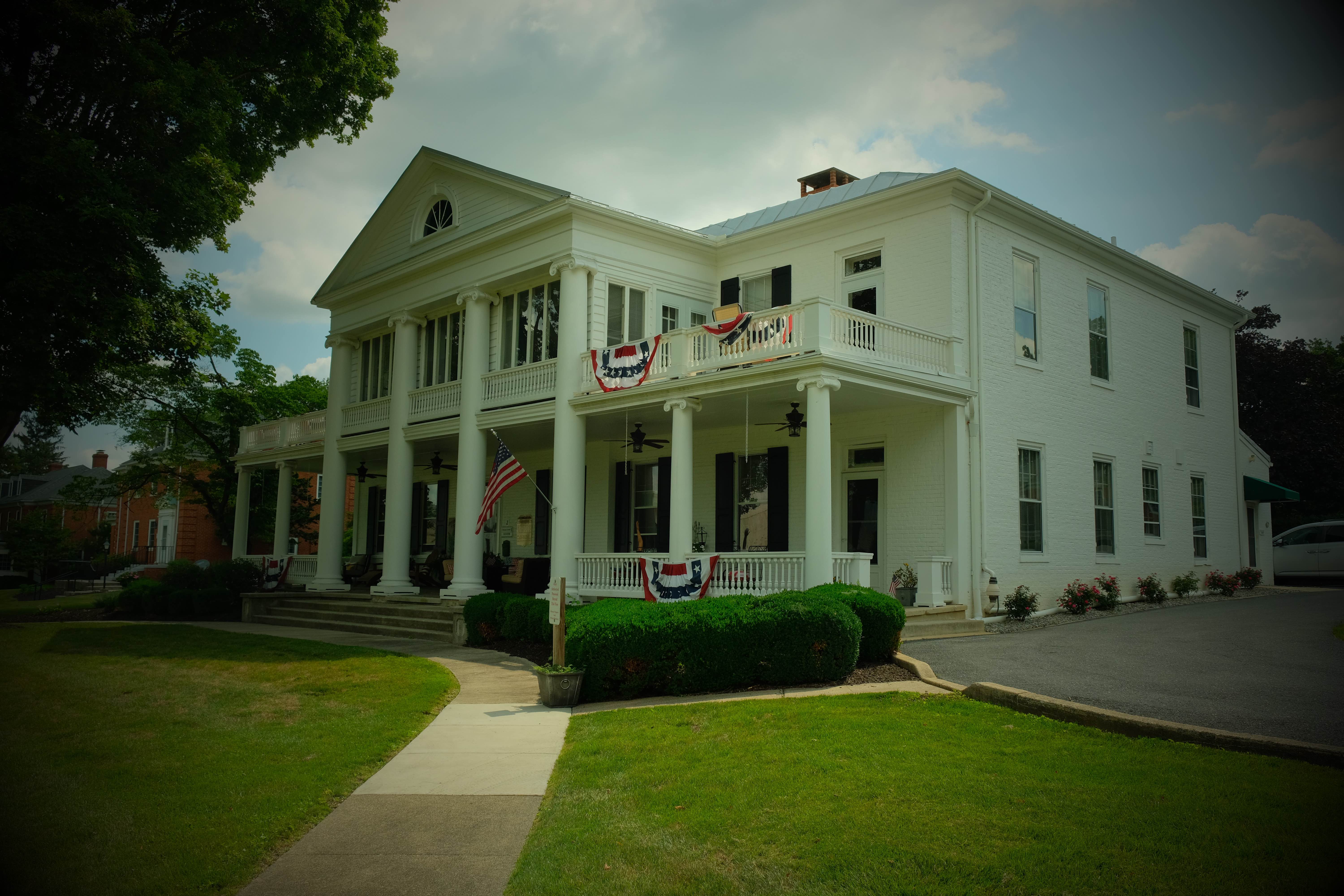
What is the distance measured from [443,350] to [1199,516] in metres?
19.0

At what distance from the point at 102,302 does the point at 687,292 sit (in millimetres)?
11772

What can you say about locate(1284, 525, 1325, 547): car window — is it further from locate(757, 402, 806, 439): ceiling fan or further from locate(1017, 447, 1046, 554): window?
locate(757, 402, 806, 439): ceiling fan

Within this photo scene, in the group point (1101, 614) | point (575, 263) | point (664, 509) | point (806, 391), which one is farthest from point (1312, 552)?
point (575, 263)

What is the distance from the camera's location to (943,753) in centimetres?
658

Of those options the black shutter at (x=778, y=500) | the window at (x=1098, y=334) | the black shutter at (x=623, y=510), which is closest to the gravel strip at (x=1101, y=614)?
the black shutter at (x=778, y=500)

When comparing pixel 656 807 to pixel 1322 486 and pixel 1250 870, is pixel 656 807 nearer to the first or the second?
pixel 1250 870

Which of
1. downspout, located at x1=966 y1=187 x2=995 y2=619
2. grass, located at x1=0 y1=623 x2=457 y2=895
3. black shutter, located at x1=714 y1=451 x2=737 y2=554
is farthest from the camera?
black shutter, located at x1=714 y1=451 x2=737 y2=554

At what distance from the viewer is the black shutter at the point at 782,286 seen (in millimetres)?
18594

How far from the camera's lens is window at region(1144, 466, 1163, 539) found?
20234 millimetres

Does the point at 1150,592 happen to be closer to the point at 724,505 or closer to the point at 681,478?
the point at 724,505

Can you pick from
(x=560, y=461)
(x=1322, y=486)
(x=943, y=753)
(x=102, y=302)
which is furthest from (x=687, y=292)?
(x=1322, y=486)

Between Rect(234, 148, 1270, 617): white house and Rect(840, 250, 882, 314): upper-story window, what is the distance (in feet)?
0.25

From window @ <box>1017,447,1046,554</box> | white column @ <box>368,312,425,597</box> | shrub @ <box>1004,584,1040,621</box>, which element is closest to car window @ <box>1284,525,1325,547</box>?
window @ <box>1017,447,1046,554</box>

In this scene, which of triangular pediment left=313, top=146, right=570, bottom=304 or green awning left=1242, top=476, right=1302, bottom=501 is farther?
green awning left=1242, top=476, right=1302, bottom=501
